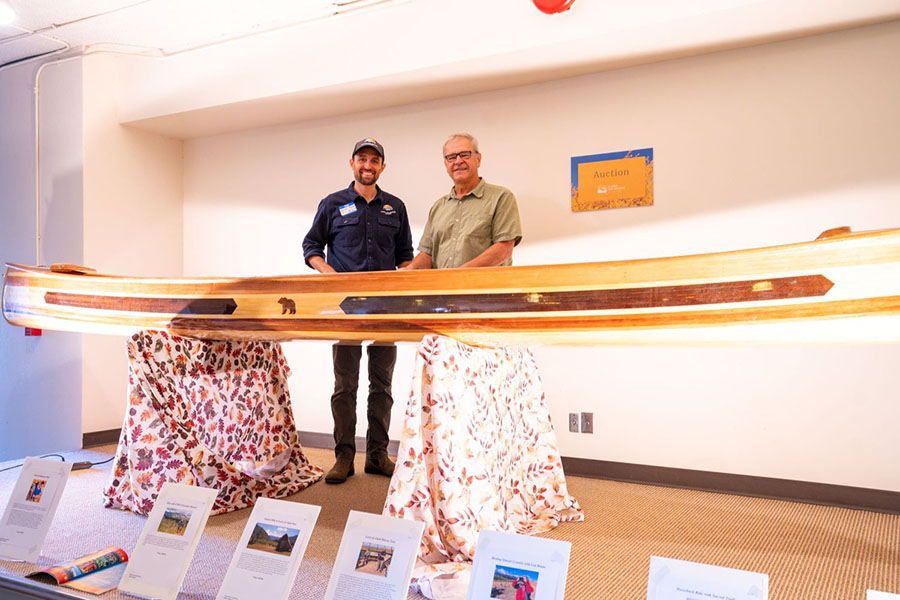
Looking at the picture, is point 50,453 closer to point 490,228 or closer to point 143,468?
point 143,468

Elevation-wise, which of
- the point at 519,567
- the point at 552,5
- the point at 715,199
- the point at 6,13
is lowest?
the point at 519,567

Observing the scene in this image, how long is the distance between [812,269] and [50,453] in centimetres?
373

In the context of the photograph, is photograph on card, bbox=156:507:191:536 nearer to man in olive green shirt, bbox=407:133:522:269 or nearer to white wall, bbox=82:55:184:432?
man in olive green shirt, bbox=407:133:522:269

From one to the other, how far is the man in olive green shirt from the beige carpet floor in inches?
38.7

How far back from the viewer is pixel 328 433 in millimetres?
3824

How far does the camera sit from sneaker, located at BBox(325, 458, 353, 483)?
2.79 metres

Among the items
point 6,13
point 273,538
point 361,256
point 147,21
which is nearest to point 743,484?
point 361,256

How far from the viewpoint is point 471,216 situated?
2762 millimetres

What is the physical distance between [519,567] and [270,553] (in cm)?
54

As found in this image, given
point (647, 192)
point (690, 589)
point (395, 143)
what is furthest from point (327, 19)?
point (690, 589)

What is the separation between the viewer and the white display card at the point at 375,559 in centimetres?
123

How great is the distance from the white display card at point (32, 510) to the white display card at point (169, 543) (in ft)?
1.01

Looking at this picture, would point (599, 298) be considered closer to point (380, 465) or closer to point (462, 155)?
point (462, 155)

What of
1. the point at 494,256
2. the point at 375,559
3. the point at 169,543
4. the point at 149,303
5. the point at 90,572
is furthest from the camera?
the point at 494,256
